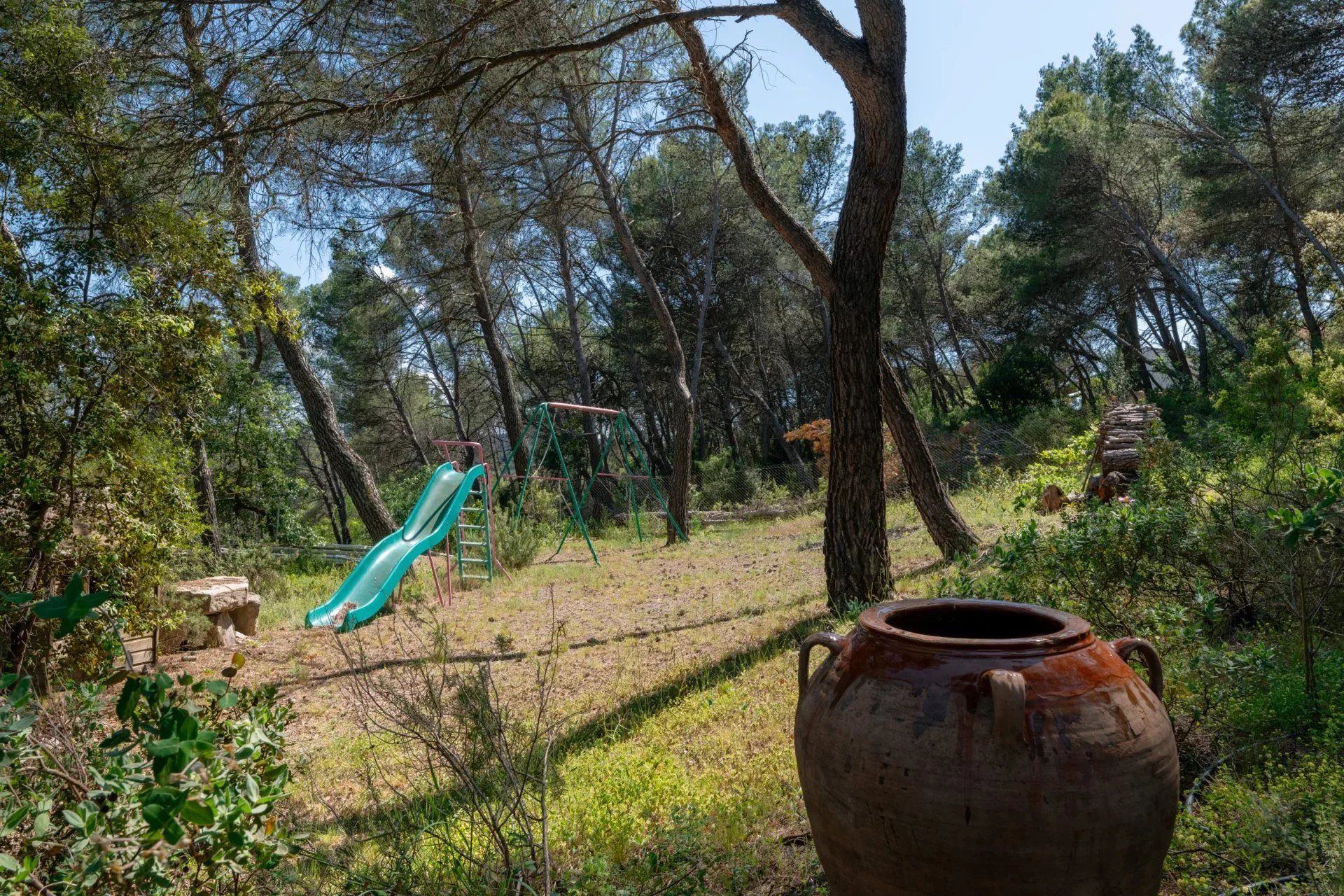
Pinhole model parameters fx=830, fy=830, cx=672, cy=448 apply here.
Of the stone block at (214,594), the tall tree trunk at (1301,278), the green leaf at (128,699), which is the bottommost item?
the stone block at (214,594)

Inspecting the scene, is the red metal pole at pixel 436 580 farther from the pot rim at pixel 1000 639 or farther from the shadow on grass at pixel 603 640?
the pot rim at pixel 1000 639

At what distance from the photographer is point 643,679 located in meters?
5.28

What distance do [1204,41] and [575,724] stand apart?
18983 millimetres

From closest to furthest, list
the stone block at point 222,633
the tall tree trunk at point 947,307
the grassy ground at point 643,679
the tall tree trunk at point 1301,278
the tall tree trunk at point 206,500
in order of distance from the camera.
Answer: the grassy ground at point 643,679 < the stone block at point 222,633 < the tall tree trunk at point 206,500 < the tall tree trunk at point 1301,278 < the tall tree trunk at point 947,307

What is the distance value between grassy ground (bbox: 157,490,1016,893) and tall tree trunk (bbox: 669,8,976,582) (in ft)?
1.71

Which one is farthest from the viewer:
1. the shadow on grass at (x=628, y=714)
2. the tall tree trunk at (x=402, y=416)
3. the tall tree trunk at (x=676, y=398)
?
the tall tree trunk at (x=402, y=416)

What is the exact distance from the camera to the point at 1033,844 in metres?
1.74

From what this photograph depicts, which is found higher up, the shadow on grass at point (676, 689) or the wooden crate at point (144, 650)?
the wooden crate at point (144, 650)

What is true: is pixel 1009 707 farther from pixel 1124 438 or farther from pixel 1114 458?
pixel 1124 438

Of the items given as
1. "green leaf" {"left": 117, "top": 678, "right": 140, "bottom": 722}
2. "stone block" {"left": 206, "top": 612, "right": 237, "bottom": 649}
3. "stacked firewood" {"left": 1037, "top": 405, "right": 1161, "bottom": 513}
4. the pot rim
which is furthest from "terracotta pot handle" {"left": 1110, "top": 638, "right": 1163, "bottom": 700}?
"stone block" {"left": 206, "top": 612, "right": 237, "bottom": 649}

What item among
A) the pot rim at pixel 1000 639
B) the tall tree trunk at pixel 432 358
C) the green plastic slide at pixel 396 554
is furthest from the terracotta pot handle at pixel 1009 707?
the tall tree trunk at pixel 432 358

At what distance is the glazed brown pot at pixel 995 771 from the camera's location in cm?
175

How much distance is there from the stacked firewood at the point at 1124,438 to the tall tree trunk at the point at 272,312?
832cm

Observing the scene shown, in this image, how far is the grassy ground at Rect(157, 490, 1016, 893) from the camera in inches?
117
